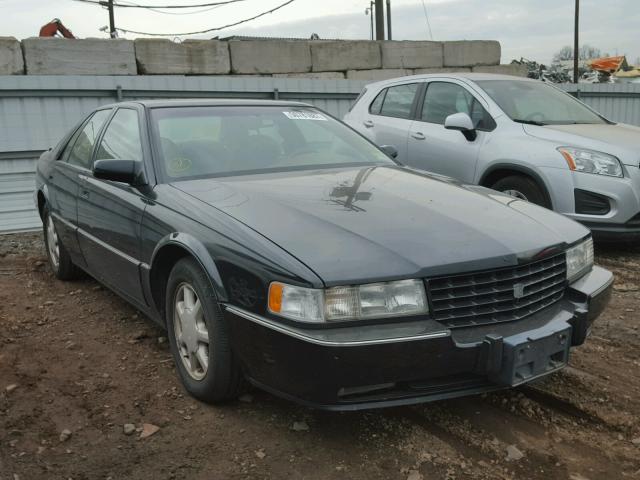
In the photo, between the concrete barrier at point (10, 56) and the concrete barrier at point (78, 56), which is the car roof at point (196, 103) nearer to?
the concrete barrier at point (10, 56)

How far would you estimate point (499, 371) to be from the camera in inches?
96.3

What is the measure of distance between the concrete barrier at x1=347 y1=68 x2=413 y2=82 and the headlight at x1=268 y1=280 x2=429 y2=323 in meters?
14.7

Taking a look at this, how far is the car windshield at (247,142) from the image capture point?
361 centimetres

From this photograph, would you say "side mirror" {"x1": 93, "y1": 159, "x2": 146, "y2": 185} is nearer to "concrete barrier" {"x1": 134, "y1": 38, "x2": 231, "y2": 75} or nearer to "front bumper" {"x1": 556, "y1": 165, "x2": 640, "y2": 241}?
"front bumper" {"x1": 556, "y1": 165, "x2": 640, "y2": 241}

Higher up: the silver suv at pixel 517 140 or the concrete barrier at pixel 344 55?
the concrete barrier at pixel 344 55

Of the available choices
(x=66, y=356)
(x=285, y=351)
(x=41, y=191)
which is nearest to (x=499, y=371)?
(x=285, y=351)

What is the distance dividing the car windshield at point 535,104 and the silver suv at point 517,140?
0.04ft

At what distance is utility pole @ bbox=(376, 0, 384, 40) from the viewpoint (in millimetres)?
22969

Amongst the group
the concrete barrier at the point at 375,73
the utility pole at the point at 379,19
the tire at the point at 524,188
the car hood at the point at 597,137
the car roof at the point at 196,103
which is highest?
the utility pole at the point at 379,19

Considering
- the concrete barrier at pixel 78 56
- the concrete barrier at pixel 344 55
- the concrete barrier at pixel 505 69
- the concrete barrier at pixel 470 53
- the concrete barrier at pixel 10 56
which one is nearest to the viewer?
the concrete barrier at pixel 10 56

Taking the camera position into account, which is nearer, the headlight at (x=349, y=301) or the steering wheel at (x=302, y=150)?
the headlight at (x=349, y=301)

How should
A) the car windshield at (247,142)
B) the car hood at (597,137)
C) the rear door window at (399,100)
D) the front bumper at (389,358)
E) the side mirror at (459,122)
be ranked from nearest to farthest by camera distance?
1. the front bumper at (389,358)
2. the car windshield at (247,142)
3. the car hood at (597,137)
4. the side mirror at (459,122)
5. the rear door window at (399,100)

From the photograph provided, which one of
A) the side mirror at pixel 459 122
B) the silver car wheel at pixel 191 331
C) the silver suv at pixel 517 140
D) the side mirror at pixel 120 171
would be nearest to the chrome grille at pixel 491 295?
the silver car wheel at pixel 191 331

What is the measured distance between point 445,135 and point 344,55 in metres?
10.9
